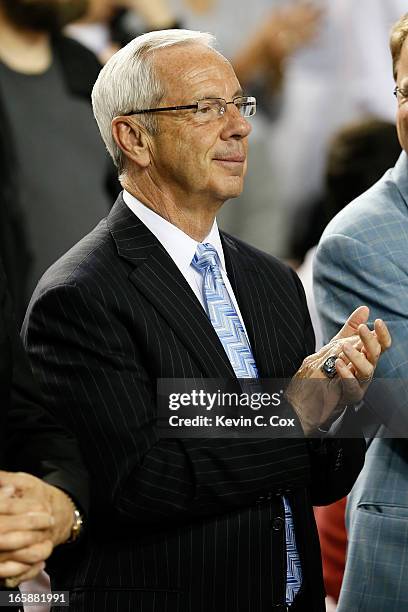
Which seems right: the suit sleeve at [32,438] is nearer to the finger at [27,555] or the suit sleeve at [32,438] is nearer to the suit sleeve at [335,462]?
the finger at [27,555]

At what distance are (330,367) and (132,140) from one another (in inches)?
27.3

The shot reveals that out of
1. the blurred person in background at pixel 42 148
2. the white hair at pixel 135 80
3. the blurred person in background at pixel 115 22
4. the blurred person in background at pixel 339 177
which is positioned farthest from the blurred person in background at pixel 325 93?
the white hair at pixel 135 80

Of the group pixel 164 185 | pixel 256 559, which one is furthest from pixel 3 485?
pixel 164 185

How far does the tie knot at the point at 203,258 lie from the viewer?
242 centimetres

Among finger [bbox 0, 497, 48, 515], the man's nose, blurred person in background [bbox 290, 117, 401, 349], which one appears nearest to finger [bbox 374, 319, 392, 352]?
the man's nose

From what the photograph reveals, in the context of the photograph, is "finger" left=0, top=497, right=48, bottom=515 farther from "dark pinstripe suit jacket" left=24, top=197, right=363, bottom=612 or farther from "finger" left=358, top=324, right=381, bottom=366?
"finger" left=358, top=324, right=381, bottom=366

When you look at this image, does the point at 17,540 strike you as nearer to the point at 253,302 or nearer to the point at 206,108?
the point at 253,302

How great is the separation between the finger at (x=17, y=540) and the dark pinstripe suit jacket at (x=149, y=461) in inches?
14.6

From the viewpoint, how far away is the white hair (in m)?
2.43

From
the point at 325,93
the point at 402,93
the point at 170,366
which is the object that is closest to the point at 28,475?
the point at 170,366

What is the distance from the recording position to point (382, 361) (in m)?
2.44

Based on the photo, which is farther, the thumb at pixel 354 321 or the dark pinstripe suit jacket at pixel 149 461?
the thumb at pixel 354 321

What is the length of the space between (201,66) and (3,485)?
1.11m

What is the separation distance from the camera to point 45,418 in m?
1.96
